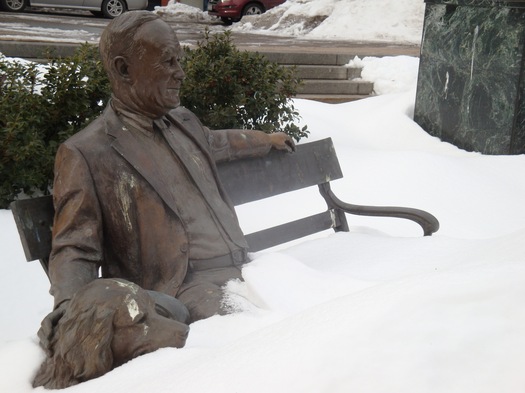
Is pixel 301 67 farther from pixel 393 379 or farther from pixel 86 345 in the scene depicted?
pixel 393 379

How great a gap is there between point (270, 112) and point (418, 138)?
2124 millimetres

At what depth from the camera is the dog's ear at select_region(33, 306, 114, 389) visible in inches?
106

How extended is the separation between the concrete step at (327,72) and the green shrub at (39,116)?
4.10 metres

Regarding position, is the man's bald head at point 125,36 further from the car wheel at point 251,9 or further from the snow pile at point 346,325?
the car wheel at point 251,9

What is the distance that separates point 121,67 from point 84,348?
119cm

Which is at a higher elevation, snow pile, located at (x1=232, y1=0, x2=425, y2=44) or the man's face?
the man's face

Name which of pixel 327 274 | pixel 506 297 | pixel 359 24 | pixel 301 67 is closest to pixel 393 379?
pixel 506 297

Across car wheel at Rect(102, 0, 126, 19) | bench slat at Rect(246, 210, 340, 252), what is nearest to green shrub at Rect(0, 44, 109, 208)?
bench slat at Rect(246, 210, 340, 252)

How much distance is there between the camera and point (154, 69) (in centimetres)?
341

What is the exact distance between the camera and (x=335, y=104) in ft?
31.3

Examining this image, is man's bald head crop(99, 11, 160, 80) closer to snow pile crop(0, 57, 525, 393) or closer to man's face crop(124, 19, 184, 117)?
man's face crop(124, 19, 184, 117)

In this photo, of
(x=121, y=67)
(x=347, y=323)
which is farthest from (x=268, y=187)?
(x=347, y=323)

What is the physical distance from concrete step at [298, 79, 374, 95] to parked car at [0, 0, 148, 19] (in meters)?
8.11

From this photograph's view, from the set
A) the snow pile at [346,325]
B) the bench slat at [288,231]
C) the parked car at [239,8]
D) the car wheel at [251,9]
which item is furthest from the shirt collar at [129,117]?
the car wheel at [251,9]
